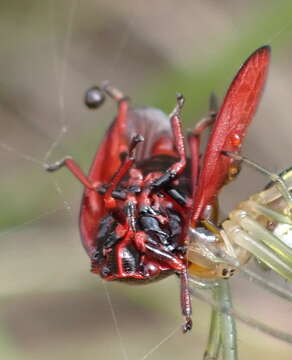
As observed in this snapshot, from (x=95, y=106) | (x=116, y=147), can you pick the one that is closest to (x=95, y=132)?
(x=95, y=106)

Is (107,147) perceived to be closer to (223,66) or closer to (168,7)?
(223,66)

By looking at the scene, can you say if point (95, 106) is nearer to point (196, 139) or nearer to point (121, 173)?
point (196, 139)

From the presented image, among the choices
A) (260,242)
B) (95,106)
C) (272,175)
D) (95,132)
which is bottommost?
(95,132)

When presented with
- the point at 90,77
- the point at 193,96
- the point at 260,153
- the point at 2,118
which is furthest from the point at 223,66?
the point at 2,118

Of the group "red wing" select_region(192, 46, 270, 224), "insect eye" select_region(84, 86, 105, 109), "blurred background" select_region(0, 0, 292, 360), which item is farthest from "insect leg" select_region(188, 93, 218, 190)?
"blurred background" select_region(0, 0, 292, 360)

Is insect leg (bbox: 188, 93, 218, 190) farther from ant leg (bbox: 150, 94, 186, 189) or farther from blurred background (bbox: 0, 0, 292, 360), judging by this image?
blurred background (bbox: 0, 0, 292, 360)

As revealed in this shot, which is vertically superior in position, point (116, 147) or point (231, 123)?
point (231, 123)
